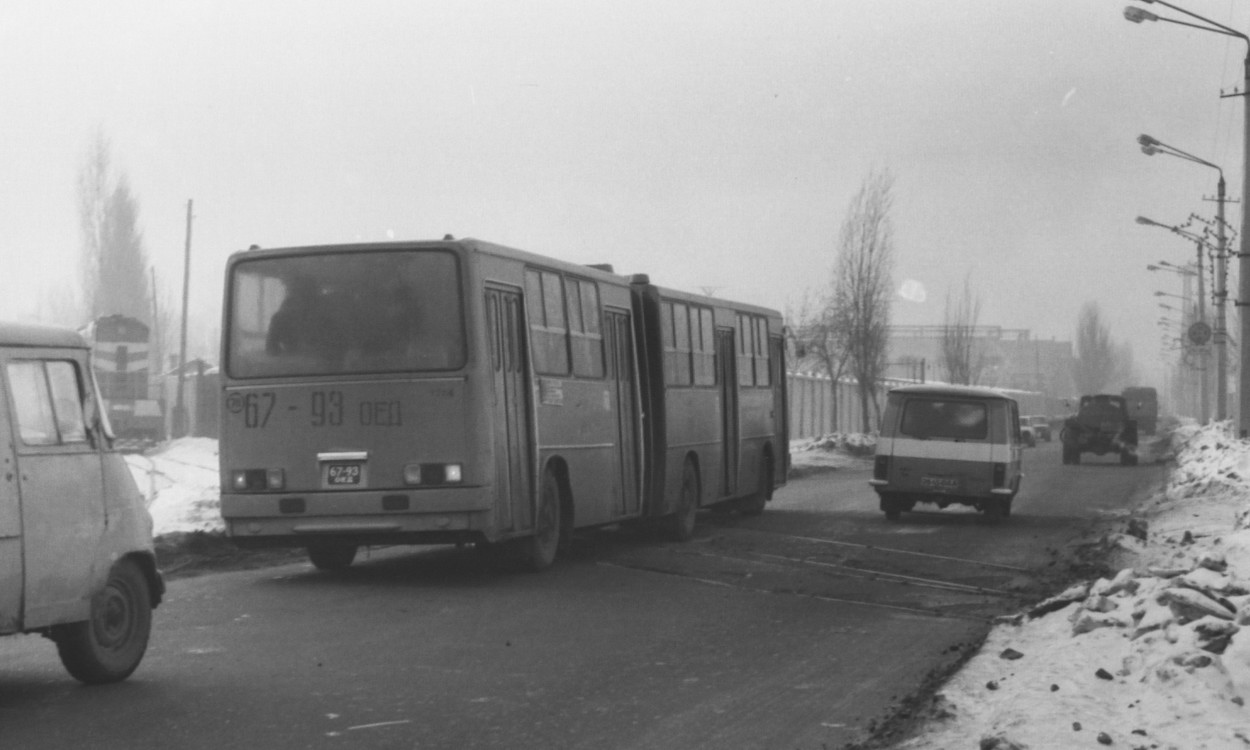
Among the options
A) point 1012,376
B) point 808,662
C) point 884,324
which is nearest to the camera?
point 808,662

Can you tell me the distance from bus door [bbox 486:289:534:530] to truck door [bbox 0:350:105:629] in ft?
18.9

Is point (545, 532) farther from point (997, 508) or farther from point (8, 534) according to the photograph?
point (997, 508)

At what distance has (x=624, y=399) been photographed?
63.7 ft

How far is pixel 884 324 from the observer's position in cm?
5788

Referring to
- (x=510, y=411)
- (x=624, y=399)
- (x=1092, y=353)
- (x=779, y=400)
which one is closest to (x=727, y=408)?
(x=779, y=400)

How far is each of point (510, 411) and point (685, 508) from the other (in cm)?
592

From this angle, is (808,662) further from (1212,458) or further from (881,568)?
(1212,458)

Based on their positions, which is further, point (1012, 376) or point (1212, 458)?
point (1012, 376)

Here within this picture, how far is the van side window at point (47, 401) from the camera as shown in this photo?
9.19m

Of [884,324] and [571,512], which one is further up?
[884,324]

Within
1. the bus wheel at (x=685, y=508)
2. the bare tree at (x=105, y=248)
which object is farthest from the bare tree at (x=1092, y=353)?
the bus wheel at (x=685, y=508)

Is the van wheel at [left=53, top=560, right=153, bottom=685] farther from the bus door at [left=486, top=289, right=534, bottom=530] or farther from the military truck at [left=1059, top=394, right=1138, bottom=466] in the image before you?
the military truck at [left=1059, top=394, right=1138, bottom=466]

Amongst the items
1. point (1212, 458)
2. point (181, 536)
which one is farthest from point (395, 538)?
point (1212, 458)

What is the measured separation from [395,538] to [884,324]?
4408 cm
